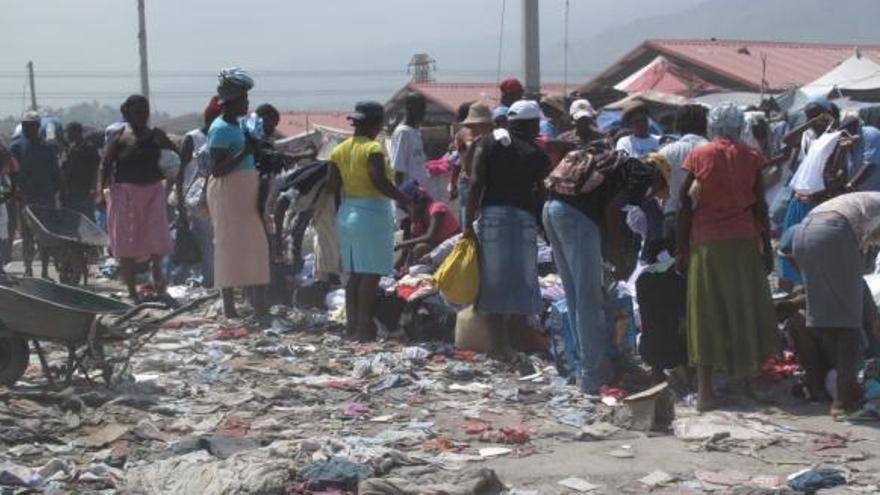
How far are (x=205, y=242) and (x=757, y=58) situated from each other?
72.0 feet

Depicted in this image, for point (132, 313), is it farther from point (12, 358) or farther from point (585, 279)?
point (585, 279)

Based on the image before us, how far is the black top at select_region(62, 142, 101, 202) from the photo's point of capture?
14.8m

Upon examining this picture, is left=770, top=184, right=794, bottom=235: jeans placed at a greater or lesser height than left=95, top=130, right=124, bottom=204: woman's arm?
lesser

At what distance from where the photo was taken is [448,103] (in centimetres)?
2914

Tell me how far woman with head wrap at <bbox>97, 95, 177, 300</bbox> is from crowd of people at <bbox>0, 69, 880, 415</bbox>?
16 millimetres

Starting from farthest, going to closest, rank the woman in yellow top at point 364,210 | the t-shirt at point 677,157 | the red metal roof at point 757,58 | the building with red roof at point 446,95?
1. the red metal roof at point 757,58
2. the building with red roof at point 446,95
3. the woman in yellow top at point 364,210
4. the t-shirt at point 677,157

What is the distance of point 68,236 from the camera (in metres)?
11.5

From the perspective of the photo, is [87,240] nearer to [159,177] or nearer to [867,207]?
[159,177]

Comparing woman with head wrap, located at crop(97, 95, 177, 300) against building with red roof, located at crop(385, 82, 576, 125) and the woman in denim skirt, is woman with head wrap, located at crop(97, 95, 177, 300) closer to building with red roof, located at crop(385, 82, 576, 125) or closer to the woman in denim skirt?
the woman in denim skirt

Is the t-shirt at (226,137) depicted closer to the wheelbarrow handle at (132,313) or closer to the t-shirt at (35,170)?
the wheelbarrow handle at (132,313)

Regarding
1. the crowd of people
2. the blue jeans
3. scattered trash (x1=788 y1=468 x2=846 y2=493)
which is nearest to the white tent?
the crowd of people

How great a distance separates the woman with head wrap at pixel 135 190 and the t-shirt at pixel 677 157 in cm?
477

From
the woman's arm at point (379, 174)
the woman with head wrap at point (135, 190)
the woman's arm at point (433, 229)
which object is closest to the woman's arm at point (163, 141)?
the woman with head wrap at point (135, 190)

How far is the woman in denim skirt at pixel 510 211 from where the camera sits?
838 cm
